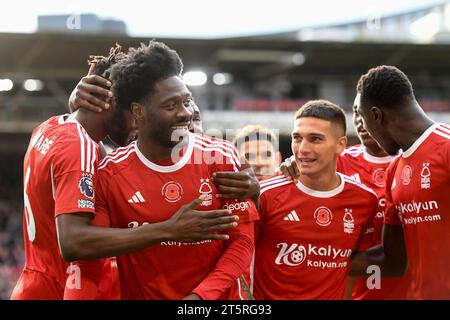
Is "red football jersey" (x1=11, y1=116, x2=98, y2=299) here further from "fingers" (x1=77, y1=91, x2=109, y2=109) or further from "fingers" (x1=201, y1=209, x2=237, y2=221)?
"fingers" (x1=201, y1=209, x2=237, y2=221)

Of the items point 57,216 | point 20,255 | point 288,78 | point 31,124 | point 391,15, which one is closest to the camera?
point 57,216

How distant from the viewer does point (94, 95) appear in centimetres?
378

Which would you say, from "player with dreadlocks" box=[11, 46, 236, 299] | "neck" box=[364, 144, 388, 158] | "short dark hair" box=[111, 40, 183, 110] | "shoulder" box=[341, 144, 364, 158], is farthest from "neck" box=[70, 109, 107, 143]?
"neck" box=[364, 144, 388, 158]

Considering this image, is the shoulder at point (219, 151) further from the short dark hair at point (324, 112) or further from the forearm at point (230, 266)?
the short dark hair at point (324, 112)

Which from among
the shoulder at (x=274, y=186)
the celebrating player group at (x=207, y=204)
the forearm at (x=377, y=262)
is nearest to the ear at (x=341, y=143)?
the celebrating player group at (x=207, y=204)

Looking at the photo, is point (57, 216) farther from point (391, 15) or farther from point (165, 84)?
point (391, 15)

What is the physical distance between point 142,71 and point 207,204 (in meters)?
0.82

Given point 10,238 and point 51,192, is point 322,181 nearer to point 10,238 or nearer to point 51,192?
point 51,192

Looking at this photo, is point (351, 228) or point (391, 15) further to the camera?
point (391, 15)

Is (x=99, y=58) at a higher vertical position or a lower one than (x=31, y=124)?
lower

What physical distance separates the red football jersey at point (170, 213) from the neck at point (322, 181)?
736mm

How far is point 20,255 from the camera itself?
16344mm

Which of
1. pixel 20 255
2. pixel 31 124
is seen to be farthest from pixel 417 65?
pixel 20 255

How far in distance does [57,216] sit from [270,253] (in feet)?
4.64
